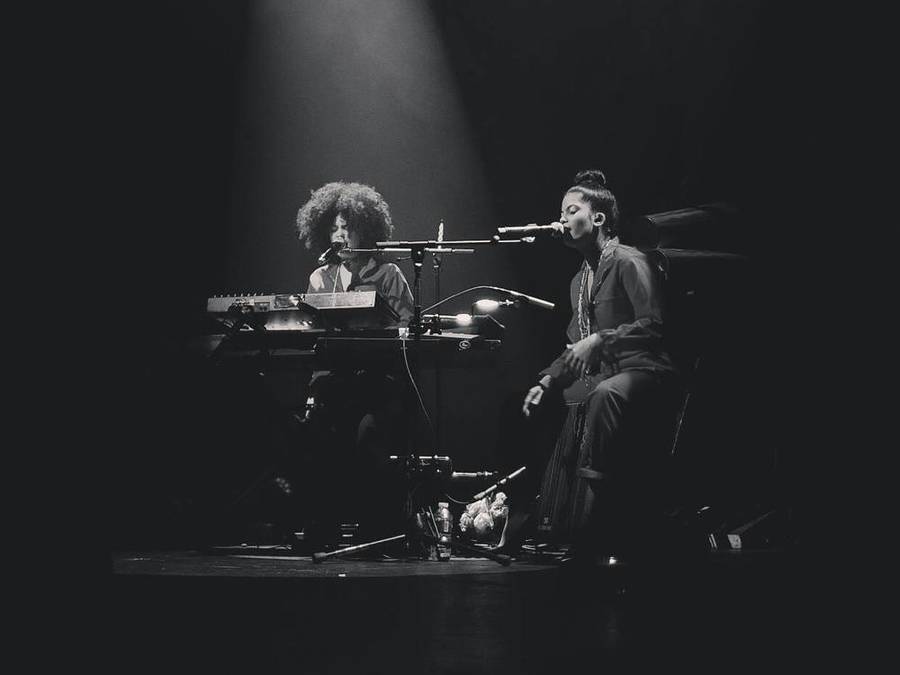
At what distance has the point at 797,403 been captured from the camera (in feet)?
11.8

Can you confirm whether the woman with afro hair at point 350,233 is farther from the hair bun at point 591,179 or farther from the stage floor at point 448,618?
the stage floor at point 448,618

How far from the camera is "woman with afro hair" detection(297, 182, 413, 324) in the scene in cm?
424

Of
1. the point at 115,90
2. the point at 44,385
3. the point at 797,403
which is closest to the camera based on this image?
the point at 44,385

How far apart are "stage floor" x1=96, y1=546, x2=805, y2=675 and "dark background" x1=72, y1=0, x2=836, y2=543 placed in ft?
3.91

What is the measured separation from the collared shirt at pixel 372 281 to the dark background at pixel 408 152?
54cm

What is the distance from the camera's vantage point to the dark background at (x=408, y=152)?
393 cm

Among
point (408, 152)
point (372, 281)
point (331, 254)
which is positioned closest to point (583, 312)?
point (331, 254)

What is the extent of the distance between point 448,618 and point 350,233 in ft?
9.91

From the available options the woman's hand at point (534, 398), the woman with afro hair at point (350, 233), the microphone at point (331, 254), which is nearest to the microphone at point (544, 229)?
the woman's hand at point (534, 398)

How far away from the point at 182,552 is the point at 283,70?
2.85 m

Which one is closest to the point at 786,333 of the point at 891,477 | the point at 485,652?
the point at 891,477

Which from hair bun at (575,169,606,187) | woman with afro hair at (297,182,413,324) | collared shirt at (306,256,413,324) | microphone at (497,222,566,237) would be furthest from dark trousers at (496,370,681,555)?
woman with afro hair at (297,182,413,324)

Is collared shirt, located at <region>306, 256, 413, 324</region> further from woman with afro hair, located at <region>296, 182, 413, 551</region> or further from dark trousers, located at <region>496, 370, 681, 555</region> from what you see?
dark trousers, located at <region>496, 370, 681, 555</region>

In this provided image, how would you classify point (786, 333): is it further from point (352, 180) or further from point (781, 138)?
point (352, 180)
